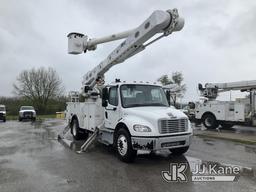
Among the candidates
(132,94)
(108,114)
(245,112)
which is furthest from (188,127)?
(245,112)

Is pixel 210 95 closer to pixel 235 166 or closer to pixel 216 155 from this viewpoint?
pixel 216 155

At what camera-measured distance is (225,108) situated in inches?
631

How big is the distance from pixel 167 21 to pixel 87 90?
17.8 ft

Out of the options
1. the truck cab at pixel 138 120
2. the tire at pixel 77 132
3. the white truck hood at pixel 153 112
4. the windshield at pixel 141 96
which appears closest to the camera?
the truck cab at pixel 138 120

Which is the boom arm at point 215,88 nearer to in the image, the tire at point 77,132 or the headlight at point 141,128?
the tire at point 77,132

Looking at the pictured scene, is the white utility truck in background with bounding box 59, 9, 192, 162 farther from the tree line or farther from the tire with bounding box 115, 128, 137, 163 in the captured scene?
the tree line

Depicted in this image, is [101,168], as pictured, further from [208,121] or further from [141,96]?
[208,121]

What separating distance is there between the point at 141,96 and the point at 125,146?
1737mm

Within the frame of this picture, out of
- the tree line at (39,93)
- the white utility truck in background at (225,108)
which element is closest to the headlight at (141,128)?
the white utility truck in background at (225,108)

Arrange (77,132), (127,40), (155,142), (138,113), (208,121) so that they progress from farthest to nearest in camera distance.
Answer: (208,121) → (77,132) → (127,40) → (138,113) → (155,142)

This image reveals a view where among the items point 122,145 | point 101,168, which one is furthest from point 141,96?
point 101,168

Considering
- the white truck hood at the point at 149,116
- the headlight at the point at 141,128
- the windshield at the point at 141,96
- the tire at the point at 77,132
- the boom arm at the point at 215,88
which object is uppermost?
the boom arm at the point at 215,88

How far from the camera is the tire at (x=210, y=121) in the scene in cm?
1664

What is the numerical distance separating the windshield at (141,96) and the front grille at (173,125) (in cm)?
106
